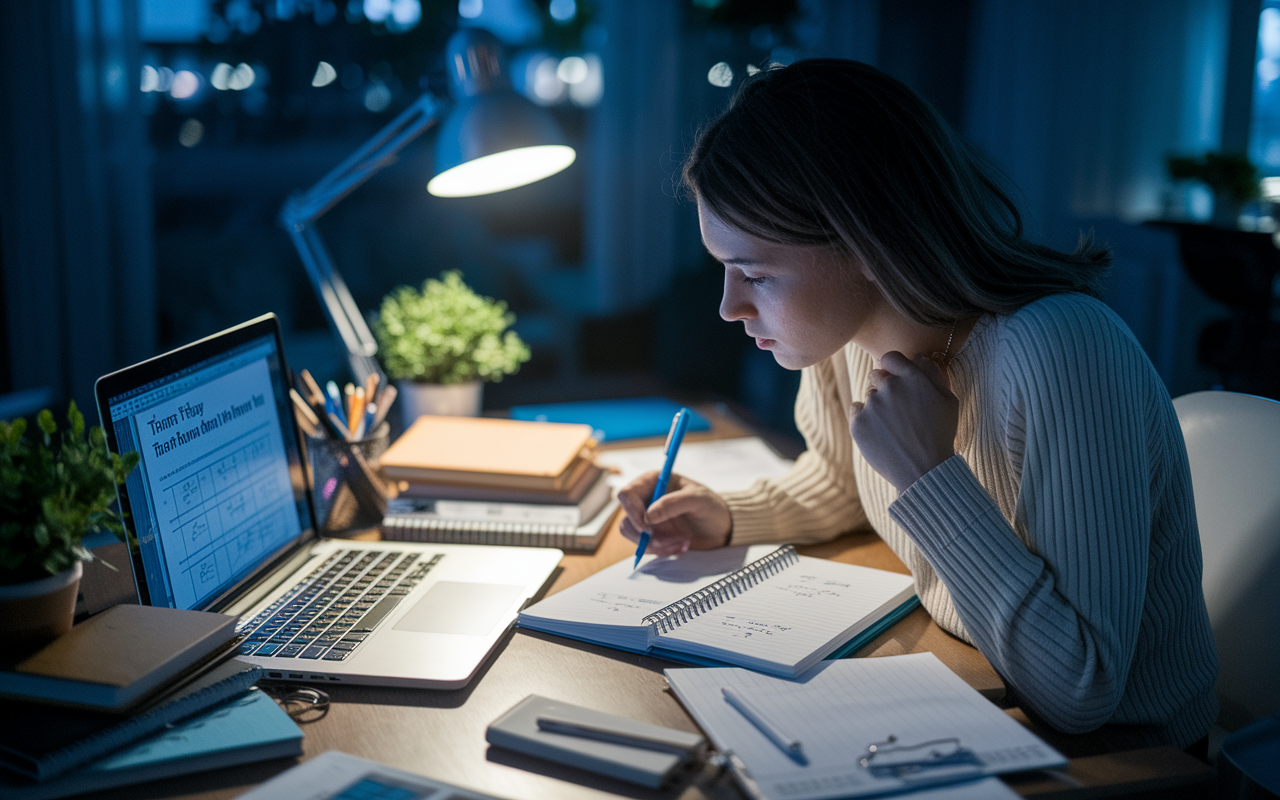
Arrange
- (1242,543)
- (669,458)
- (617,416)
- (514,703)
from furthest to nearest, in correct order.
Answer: (617,416)
(669,458)
(1242,543)
(514,703)

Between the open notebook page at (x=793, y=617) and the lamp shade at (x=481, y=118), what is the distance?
67 cm

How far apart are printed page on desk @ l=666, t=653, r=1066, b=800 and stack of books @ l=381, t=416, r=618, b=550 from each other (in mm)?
387

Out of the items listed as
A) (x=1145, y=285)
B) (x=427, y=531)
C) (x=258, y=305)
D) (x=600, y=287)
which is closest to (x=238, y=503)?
(x=427, y=531)

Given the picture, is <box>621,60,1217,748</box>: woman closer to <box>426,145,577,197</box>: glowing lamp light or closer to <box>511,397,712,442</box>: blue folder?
<box>426,145,577,197</box>: glowing lamp light

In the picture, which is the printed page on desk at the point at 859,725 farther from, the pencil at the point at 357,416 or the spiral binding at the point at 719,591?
the pencil at the point at 357,416

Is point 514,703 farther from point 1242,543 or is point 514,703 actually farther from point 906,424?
point 1242,543

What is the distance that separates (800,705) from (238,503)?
0.57 m

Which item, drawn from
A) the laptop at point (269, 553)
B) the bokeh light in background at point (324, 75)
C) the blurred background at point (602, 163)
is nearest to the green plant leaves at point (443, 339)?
the laptop at point (269, 553)

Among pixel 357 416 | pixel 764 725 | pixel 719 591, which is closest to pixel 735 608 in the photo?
pixel 719 591

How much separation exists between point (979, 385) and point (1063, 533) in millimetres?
185

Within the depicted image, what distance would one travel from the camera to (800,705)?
0.71 meters

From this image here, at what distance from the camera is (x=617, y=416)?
171 centimetres

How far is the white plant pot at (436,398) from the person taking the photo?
4.99 feet

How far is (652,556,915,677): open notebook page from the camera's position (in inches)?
30.7
